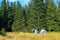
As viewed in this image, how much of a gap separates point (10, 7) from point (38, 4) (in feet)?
61.7

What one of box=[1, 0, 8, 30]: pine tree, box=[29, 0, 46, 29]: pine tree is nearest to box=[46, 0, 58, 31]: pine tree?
box=[29, 0, 46, 29]: pine tree

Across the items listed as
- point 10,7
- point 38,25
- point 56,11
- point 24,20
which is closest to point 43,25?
point 38,25

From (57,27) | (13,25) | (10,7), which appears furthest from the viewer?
(10,7)

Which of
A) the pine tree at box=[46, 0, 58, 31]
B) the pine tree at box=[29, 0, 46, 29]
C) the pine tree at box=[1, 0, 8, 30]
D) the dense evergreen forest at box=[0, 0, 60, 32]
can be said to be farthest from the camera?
the pine tree at box=[1, 0, 8, 30]

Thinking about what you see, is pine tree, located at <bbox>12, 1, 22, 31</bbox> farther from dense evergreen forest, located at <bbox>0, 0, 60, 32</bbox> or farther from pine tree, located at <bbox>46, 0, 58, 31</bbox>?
pine tree, located at <bbox>46, 0, 58, 31</bbox>

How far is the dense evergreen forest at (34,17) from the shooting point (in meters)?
72.1

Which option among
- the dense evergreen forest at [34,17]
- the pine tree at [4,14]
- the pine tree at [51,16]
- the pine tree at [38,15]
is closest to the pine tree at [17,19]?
the dense evergreen forest at [34,17]

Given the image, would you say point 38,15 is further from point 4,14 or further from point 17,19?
point 4,14

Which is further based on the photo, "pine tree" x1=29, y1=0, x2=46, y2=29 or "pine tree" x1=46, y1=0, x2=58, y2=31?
"pine tree" x1=29, y1=0, x2=46, y2=29

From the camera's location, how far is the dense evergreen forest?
72.1m

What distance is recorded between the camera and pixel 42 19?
74.8m

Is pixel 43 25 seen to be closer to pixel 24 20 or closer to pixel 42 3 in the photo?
pixel 42 3

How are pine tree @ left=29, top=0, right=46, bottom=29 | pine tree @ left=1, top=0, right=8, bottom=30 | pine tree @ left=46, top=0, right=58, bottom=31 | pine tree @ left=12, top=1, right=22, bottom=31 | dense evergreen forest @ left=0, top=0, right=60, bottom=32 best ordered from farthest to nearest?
pine tree @ left=1, top=0, right=8, bottom=30 → pine tree @ left=12, top=1, right=22, bottom=31 → pine tree @ left=29, top=0, right=46, bottom=29 → dense evergreen forest @ left=0, top=0, right=60, bottom=32 → pine tree @ left=46, top=0, right=58, bottom=31

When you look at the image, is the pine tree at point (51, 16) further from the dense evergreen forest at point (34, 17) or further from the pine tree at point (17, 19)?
the pine tree at point (17, 19)
